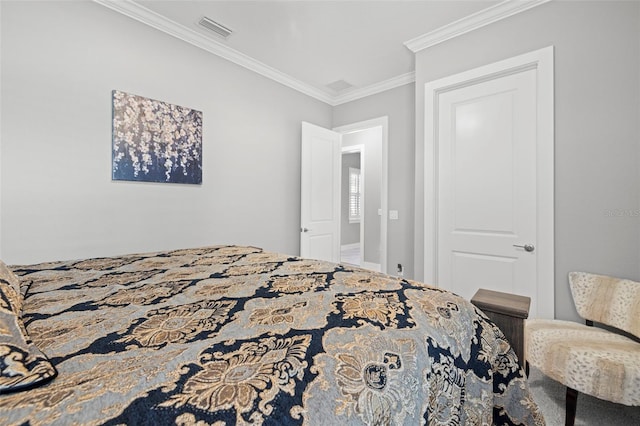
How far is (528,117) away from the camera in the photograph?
233 cm

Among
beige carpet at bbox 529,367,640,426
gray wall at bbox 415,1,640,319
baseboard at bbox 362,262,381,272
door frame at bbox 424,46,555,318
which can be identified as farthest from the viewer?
baseboard at bbox 362,262,381,272

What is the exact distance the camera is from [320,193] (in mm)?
3844

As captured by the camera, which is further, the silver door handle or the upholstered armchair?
the silver door handle

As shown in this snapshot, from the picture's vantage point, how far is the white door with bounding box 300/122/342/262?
3639 millimetres

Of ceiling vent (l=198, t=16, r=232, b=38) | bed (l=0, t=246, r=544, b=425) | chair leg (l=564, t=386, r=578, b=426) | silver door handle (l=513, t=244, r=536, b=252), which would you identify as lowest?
chair leg (l=564, t=386, r=578, b=426)

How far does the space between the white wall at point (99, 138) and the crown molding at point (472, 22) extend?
172cm

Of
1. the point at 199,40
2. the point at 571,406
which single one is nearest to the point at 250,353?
the point at 571,406

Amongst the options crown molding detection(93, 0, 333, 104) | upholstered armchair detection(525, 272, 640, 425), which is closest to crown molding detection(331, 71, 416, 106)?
crown molding detection(93, 0, 333, 104)

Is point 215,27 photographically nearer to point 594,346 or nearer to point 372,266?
point 594,346

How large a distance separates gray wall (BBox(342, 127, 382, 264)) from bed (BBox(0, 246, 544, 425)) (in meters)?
4.61

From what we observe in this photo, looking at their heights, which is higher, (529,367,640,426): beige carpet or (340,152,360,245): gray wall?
(340,152,360,245): gray wall

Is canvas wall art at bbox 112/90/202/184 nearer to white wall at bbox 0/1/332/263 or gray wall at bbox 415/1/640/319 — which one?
white wall at bbox 0/1/332/263

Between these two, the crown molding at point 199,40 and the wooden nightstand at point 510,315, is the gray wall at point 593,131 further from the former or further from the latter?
the crown molding at point 199,40

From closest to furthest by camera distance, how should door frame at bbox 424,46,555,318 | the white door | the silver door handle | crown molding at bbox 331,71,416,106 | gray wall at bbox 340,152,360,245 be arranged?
1. door frame at bbox 424,46,555,318
2. the silver door handle
3. crown molding at bbox 331,71,416,106
4. the white door
5. gray wall at bbox 340,152,360,245
